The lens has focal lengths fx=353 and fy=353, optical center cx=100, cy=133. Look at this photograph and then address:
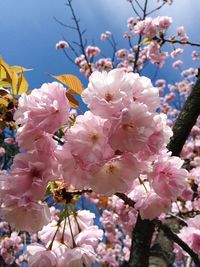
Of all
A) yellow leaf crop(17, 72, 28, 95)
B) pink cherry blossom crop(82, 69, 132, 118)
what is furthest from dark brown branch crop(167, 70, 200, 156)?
pink cherry blossom crop(82, 69, 132, 118)

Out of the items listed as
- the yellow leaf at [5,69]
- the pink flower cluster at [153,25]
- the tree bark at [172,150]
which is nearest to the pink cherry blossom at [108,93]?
the yellow leaf at [5,69]

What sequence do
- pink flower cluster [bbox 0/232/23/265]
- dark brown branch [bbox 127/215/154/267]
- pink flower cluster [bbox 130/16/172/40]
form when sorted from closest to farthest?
dark brown branch [bbox 127/215/154/267] < pink flower cluster [bbox 130/16/172/40] < pink flower cluster [bbox 0/232/23/265]

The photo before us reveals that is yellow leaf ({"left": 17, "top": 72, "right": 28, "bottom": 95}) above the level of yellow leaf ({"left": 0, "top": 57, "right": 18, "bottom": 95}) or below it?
below

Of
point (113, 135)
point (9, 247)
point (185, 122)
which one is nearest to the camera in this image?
point (113, 135)

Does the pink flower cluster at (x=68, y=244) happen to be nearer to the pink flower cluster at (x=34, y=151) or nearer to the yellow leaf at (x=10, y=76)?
the pink flower cluster at (x=34, y=151)

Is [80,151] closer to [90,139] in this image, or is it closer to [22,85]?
[90,139]

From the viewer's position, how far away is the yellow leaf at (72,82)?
1.06 meters

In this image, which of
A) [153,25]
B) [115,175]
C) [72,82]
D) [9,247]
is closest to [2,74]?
[72,82]

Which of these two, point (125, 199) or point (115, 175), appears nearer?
point (115, 175)

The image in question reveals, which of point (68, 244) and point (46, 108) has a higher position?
point (46, 108)

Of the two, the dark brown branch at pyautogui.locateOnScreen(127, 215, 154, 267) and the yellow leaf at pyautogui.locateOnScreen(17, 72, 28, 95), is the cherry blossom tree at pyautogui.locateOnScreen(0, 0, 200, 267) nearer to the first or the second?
the yellow leaf at pyautogui.locateOnScreen(17, 72, 28, 95)

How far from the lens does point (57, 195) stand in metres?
1.14

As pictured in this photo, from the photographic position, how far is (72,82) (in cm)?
107

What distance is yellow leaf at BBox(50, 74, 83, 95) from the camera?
106cm
